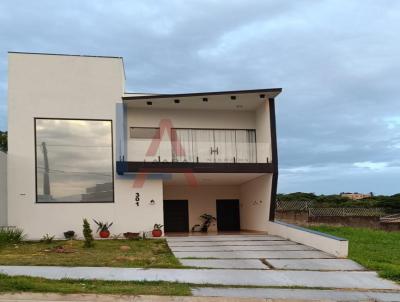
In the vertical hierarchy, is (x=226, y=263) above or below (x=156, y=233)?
below

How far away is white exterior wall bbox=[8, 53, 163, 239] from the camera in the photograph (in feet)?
61.3

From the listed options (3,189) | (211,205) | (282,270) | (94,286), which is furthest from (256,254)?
(211,205)

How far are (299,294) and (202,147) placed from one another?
11.5m

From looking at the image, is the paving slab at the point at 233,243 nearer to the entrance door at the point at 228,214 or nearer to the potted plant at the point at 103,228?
the potted plant at the point at 103,228

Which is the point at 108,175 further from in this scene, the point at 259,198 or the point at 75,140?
the point at 259,198

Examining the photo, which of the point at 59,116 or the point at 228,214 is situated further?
the point at 228,214

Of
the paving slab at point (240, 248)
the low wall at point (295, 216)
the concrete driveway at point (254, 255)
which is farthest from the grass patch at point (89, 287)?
the low wall at point (295, 216)

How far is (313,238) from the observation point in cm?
1603

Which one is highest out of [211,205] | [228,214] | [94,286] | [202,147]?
[202,147]

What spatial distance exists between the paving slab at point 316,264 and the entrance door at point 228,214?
37.6ft

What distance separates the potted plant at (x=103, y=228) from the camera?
61.7 ft

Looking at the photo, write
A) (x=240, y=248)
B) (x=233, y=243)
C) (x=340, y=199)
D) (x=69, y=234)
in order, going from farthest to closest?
(x=340, y=199)
(x=69, y=234)
(x=233, y=243)
(x=240, y=248)

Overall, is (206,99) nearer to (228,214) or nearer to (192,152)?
(192,152)

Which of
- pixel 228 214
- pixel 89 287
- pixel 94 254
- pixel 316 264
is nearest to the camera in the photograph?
pixel 89 287
